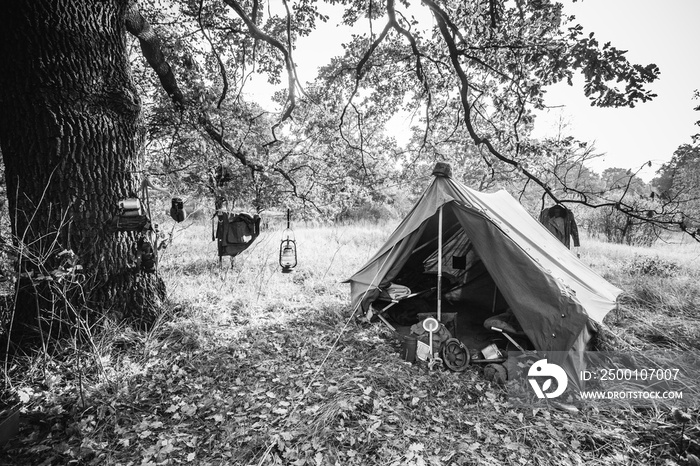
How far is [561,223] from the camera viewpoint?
6586 millimetres

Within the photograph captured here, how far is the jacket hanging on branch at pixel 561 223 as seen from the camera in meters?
6.55

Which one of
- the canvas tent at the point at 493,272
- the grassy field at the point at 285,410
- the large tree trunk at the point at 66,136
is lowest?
the grassy field at the point at 285,410

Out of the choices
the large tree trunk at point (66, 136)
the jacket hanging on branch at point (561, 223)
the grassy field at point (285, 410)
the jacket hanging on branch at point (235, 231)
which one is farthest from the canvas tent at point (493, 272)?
the large tree trunk at point (66, 136)

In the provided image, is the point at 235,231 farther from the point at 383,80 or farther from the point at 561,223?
the point at 561,223

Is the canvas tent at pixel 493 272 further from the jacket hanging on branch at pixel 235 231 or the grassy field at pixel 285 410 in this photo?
the jacket hanging on branch at pixel 235 231

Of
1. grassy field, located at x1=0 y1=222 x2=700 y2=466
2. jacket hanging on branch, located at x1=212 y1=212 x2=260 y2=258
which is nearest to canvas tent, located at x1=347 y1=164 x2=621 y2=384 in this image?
grassy field, located at x1=0 y1=222 x2=700 y2=466

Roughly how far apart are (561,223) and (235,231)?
6516 millimetres

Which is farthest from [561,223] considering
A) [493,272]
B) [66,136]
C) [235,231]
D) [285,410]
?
[66,136]

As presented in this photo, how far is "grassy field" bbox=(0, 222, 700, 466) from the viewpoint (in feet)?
6.36

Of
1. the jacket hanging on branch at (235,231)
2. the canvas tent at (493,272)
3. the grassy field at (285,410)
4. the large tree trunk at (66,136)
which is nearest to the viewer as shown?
the grassy field at (285,410)

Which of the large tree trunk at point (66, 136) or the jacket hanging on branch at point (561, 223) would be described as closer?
the large tree trunk at point (66, 136)

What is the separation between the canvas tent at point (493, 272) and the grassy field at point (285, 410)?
0.59 m

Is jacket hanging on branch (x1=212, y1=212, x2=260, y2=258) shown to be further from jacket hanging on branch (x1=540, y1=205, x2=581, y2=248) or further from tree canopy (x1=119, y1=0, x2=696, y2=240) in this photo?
jacket hanging on branch (x1=540, y1=205, x2=581, y2=248)

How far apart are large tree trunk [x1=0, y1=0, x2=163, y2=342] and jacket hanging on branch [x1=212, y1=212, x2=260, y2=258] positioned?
2844mm
